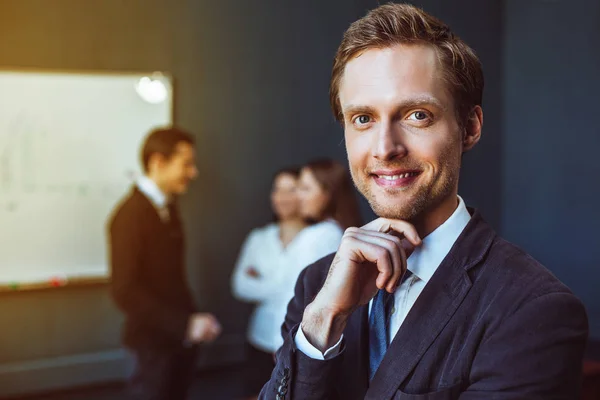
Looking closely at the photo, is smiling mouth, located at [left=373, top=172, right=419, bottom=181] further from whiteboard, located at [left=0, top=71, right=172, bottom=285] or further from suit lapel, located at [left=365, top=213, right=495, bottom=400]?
whiteboard, located at [left=0, top=71, right=172, bottom=285]

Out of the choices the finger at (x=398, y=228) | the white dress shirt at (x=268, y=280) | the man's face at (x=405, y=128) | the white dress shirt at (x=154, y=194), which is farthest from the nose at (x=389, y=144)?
the white dress shirt at (x=154, y=194)

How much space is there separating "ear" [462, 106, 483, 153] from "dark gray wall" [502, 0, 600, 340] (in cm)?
442

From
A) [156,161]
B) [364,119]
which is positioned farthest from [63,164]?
[364,119]

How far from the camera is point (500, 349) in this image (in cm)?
98

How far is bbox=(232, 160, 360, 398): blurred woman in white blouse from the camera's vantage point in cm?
286

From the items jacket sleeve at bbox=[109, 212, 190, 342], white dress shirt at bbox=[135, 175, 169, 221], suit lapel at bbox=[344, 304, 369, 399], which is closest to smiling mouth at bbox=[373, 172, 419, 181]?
suit lapel at bbox=[344, 304, 369, 399]

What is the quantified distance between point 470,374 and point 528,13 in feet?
18.1

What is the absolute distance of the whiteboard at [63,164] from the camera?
13.6ft

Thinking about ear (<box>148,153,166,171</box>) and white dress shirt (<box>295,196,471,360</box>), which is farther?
ear (<box>148,153,166,171</box>)

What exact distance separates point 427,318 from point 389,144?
0.30 metres

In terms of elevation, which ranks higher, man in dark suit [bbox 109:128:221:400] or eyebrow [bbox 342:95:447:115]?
eyebrow [bbox 342:95:447:115]

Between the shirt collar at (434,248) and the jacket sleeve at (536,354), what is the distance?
0.20 metres

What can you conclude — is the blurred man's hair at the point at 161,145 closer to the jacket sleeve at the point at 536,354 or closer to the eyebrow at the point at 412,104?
the eyebrow at the point at 412,104

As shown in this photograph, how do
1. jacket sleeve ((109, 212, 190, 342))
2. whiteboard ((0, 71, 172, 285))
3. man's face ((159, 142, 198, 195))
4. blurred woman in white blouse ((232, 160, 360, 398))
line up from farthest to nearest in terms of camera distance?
whiteboard ((0, 71, 172, 285)) < man's face ((159, 142, 198, 195)) < jacket sleeve ((109, 212, 190, 342)) < blurred woman in white blouse ((232, 160, 360, 398))
